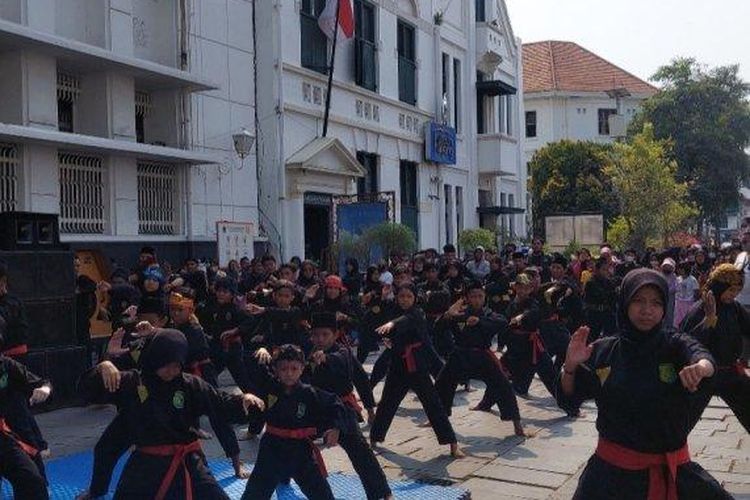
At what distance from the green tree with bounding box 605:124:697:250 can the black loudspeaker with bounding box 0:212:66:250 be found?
76.0 feet

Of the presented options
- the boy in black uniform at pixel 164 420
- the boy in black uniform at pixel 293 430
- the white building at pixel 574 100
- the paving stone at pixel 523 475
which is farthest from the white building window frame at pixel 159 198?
the white building at pixel 574 100

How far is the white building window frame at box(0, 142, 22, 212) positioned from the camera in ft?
43.4

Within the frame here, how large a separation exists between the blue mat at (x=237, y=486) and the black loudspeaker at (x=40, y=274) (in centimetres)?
293

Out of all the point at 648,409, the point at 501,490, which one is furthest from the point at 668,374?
the point at 501,490

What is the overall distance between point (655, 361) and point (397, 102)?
20825 mm

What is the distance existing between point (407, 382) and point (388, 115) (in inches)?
651

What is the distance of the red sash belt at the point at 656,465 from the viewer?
4.23 meters

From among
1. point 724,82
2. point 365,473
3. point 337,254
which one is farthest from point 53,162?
point 724,82

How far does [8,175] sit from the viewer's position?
43.7ft

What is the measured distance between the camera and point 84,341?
455 inches

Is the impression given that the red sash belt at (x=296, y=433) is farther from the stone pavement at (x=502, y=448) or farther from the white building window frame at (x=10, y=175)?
the white building window frame at (x=10, y=175)

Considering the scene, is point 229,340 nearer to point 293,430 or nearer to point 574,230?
point 293,430

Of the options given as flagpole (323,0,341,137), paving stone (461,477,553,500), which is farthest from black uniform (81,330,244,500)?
flagpole (323,0,341,137)

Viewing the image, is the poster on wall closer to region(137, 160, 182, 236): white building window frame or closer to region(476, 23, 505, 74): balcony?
region(137, 160, 182, 236): white building window frame
